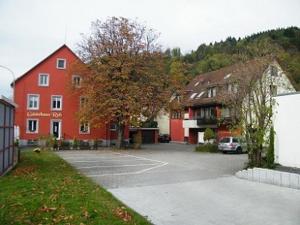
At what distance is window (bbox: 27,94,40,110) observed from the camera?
39.0 m

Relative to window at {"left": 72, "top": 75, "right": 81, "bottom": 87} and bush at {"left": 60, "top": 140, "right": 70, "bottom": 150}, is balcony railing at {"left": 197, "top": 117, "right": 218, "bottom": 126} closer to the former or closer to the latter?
window at {"left": 72, "top": 75, "right": 81, "bottom": 87}

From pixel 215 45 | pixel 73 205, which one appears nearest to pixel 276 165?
pixel 73 205

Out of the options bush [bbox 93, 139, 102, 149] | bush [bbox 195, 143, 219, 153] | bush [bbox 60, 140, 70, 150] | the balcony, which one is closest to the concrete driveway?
bush [bbox 195, 143, 219, 153]

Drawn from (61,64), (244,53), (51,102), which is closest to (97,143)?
(51,102)

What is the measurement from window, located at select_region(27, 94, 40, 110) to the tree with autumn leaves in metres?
6.32

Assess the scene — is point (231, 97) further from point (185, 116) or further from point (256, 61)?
point (185, 116)

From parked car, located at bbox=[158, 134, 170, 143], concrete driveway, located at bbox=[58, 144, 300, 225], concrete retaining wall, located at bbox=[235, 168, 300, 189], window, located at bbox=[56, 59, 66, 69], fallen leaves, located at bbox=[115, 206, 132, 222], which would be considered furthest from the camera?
parked car, located at bbox=[158, 134, 170, 143]

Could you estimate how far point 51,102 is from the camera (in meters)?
40.0

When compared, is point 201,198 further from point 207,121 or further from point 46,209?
point 207,121

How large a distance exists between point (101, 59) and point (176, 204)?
87.5ft

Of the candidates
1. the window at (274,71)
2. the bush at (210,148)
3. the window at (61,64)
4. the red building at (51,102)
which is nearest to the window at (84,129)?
the red building at (51,102)

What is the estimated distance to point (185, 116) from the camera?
169ft

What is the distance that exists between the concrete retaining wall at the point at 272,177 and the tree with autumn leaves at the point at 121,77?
19.0 metres

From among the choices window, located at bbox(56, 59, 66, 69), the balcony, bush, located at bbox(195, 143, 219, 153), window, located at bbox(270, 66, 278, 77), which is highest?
window, located at bbox(56, 59, 66, 69)
